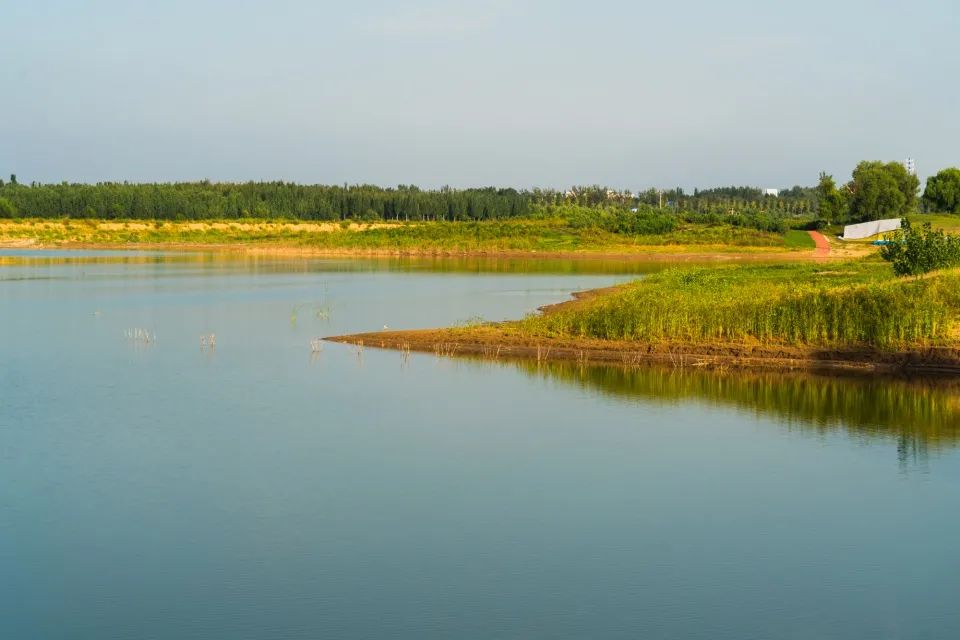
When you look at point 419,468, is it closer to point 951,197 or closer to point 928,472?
point 928,472

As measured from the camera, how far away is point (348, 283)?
4569 centimetres

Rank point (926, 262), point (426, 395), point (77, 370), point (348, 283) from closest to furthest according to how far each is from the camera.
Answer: point (426, 395)
point (77, 370)
point (926, 262)
point (348, 283)

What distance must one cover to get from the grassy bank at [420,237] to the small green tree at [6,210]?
9.20m

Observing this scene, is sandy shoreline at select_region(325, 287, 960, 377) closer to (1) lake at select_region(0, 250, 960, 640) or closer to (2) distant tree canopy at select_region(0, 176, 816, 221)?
(1) lake at select_region(0, 250, 960, 640)

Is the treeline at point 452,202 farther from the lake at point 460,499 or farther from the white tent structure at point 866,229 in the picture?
the lake at point 460,499

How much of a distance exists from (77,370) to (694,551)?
15.2 meters

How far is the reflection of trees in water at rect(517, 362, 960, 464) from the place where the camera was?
1747cm

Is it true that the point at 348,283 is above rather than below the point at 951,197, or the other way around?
below

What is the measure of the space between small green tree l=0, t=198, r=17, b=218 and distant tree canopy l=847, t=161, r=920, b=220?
77.9 meters

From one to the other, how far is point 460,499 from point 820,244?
63.2 meters

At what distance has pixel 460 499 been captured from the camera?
13.2 meters

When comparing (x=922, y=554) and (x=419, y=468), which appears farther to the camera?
(x=419, y=468)

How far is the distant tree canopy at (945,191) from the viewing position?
89250 mm

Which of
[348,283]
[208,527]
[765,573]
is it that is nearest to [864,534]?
[765,573]
